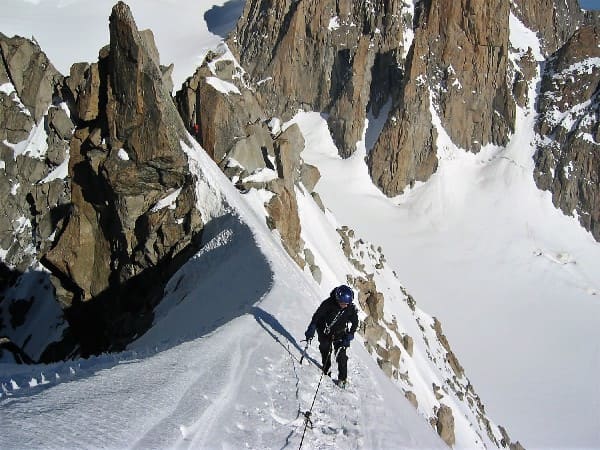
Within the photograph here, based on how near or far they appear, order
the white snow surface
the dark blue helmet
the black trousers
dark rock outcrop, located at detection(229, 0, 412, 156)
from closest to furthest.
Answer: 1. the white snow surface
2. the black trousers
3. the dark blue helmet
4. dark rock outcrop, located at detection(229, 0, 412, 156)

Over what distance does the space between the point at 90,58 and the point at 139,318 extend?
5947cm

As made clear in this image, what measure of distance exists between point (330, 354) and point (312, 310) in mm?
3302

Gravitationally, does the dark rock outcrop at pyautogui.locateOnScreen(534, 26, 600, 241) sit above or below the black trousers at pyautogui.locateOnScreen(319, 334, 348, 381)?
above

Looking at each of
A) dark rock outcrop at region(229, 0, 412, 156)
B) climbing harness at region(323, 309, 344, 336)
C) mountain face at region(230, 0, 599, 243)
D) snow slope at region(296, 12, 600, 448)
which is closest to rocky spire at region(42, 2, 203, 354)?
climbing harness at region(323, 309, 344, 336)

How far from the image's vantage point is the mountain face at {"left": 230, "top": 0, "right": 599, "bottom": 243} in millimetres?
68188

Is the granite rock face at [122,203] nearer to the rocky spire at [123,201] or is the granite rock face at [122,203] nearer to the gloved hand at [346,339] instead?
the rocky spire at [123,201]

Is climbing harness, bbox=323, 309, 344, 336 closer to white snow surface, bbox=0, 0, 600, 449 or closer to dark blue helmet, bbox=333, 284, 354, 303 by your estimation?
dark blue helmet, bbox=333, 284, 354, 303

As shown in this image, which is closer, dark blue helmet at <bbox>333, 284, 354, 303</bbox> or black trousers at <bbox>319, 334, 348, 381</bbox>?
black trousers at <bbox>319, 334, 348, 381</bbox>

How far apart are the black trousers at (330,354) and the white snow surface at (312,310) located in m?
0.34

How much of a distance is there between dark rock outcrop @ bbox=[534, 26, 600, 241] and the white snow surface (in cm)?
210

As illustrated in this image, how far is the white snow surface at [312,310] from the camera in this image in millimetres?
6367

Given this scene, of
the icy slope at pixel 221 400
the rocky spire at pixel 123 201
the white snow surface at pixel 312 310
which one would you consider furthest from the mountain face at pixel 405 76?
the icy slope at pixel 221 400

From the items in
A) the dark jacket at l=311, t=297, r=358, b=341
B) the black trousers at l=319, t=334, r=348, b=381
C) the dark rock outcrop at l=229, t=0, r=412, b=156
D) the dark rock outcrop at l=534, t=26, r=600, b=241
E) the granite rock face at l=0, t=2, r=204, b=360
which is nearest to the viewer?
the black trousers at l=319, t=334, r=348, b=381

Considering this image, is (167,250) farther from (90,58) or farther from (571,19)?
(571,19)
